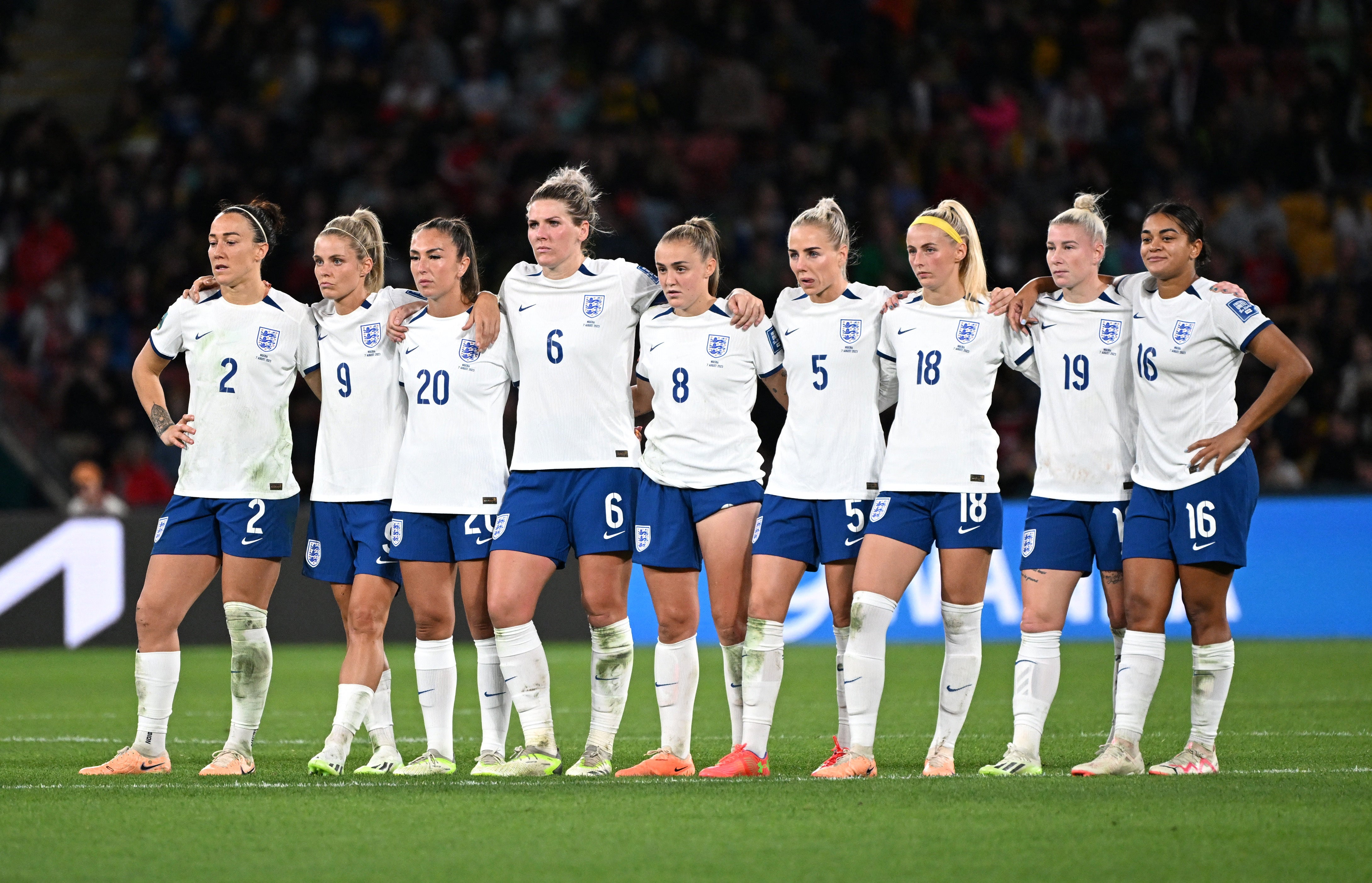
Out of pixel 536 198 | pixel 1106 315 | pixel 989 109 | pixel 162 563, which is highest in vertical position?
pixel 989 109

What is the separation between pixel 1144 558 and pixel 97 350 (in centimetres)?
1261

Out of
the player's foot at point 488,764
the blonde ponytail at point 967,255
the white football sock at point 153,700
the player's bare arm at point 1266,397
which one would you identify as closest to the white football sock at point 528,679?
the player's foot at point 488,764

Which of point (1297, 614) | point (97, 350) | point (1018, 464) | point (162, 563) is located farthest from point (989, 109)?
point (162, 563)

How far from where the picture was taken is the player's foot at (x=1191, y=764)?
6.80 meters

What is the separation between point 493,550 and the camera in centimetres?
703

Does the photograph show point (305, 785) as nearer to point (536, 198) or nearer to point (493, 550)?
point (493, 550)

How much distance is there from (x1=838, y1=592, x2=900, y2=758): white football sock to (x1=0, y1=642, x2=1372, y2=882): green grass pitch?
23 cm

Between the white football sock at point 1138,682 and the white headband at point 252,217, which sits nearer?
the white football sock at point 1138,682

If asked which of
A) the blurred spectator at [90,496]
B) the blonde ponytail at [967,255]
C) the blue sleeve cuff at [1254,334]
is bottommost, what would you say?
the blurred spectator at [90,496]

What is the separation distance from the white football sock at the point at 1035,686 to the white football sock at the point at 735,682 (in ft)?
3.77

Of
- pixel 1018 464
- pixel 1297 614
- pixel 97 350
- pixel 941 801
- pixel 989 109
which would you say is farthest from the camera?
pixel 989 109

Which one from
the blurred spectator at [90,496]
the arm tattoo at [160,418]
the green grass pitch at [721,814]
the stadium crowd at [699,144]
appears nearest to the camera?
the green grass pitch at [721,814]

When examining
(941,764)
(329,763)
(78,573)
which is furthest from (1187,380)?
(78,573)

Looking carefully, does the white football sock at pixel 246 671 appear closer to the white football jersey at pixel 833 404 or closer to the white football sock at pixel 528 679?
the white football sock at pixel 528 679
